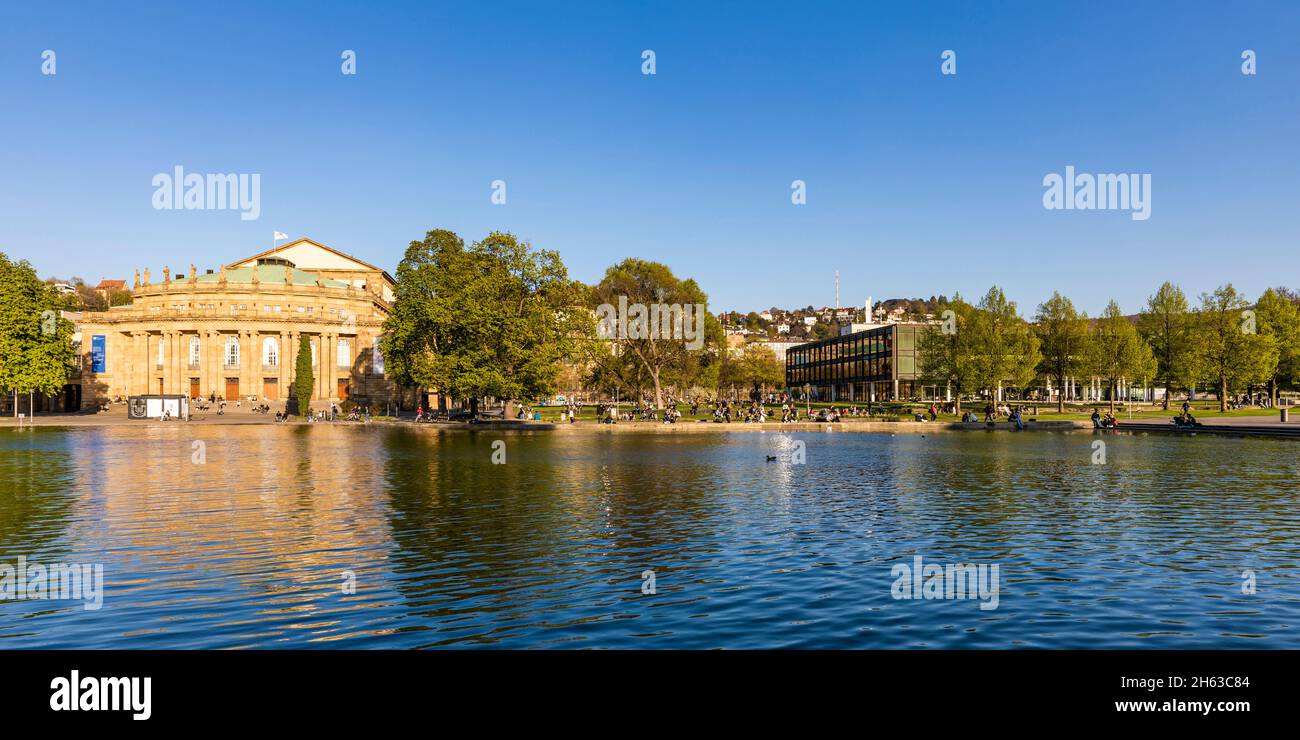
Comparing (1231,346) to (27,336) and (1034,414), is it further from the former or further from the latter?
(27,336)

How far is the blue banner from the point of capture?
4695 inches

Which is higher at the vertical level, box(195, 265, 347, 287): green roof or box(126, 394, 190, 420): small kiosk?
box(195, 265, 347, 287): green roof

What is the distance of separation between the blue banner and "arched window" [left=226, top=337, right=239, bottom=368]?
18.6 metres

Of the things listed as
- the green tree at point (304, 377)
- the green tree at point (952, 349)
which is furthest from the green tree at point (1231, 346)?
the green tree at point (304, 377)

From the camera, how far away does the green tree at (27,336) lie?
86500 mm

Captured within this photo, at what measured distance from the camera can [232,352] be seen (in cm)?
11794

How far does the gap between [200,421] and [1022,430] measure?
276 ft

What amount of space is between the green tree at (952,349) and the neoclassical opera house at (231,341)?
76164 mm

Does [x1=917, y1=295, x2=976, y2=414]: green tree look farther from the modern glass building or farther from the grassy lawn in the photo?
the modern glass building

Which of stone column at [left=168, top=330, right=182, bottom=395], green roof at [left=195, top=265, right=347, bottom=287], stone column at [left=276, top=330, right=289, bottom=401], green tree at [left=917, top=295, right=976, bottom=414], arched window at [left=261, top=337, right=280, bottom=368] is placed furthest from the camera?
green roof at [left=195, top=265, right=347, bottom=287]

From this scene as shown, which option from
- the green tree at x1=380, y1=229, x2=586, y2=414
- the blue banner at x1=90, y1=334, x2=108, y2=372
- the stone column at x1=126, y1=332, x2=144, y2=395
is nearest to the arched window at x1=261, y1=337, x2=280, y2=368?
the stone column at x1=126, y1=332, x2=144, y2=395

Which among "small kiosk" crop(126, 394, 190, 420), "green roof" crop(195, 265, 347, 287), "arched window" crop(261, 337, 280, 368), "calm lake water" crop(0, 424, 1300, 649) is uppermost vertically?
"green roof" crop(195, 265, 347, 287)

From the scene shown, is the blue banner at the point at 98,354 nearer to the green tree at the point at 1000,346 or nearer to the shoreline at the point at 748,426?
the shoreline at the point at 748,426
